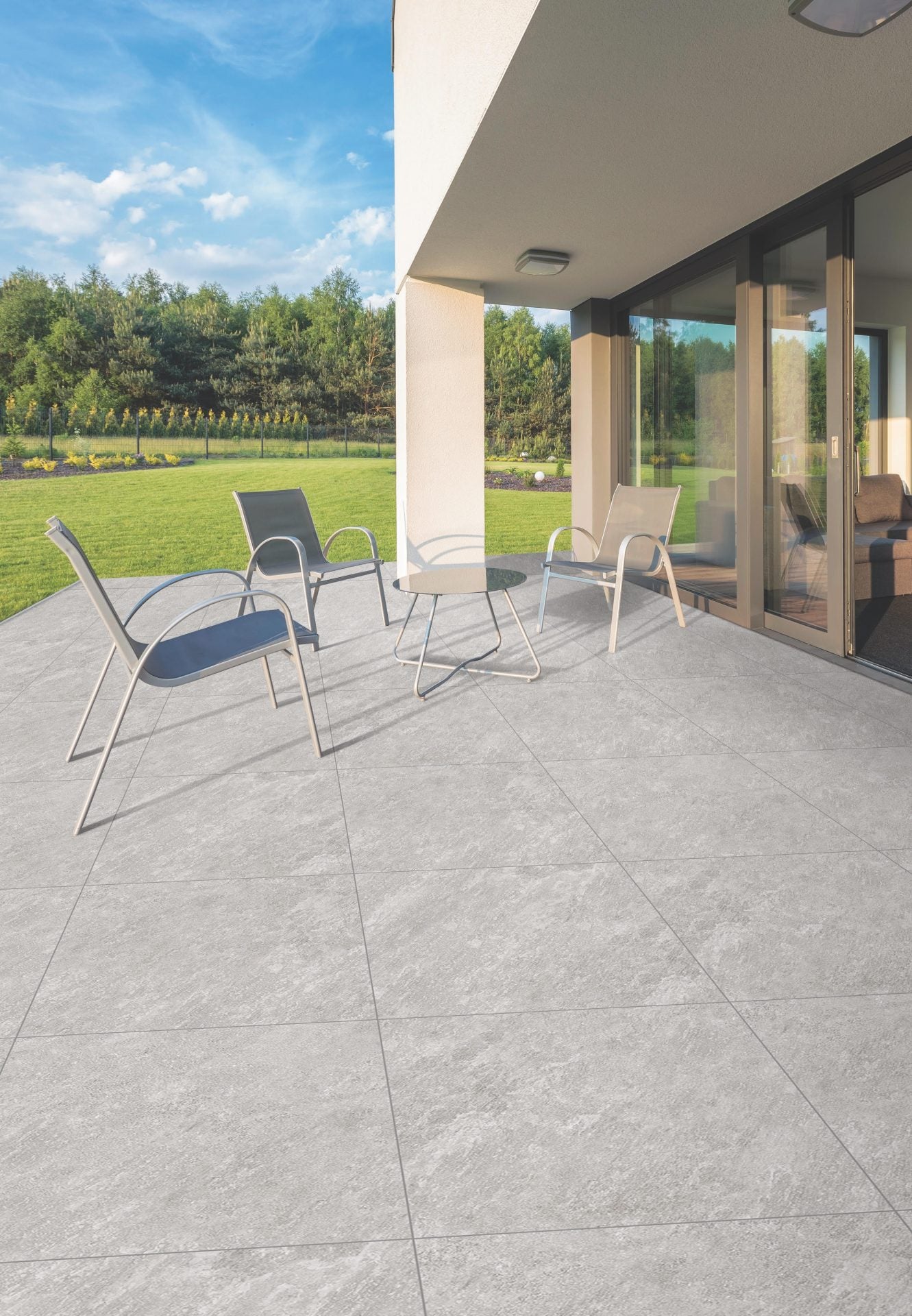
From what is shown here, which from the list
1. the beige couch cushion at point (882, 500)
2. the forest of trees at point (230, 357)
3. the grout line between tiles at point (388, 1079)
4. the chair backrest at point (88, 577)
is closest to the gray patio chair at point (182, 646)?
the chair backrest at point (88, 577)

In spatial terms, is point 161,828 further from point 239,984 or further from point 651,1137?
point 651,1137

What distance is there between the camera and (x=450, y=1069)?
64.9 inches

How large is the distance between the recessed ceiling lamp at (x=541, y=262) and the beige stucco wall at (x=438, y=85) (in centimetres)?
69

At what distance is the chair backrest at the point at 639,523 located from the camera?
5.46 m

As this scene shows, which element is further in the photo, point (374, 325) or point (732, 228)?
point (374, 325)

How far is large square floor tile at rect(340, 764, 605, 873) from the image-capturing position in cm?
255

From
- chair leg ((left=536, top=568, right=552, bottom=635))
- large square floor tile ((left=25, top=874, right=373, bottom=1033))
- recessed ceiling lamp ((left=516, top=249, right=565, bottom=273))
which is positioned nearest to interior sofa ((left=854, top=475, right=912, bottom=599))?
chair leg ((left=536, top=568, right=552, bottom=635))

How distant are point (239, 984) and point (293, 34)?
30947 millimetres

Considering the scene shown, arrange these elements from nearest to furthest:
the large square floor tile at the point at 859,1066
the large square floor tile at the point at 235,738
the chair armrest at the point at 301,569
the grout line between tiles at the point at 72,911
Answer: the large square floor tile at the point at 859,1066 < the grout line between tiles at the point at 72,911 < the large square floor tile at the point at 235,738 < the chair armrest at the point at 301,569

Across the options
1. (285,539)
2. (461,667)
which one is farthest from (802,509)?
(285,539)

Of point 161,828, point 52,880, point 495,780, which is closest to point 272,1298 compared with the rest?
point 52,880

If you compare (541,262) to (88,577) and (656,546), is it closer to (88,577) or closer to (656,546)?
(656,546)

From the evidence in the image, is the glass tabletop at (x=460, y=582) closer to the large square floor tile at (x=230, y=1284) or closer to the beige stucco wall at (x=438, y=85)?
the beige stucco wall at (x=438, y=85)

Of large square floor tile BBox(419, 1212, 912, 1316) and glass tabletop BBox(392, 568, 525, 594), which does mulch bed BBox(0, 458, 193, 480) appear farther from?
large square floor tile BBox(419, 1212, 912, 1316)
